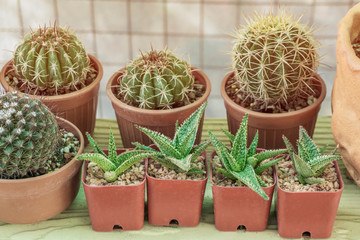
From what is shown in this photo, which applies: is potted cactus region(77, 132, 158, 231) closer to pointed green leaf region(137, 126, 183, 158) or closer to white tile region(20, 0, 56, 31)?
pointed green leaf region(137, 126, 183, 158)

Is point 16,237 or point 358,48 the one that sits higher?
point 358,48

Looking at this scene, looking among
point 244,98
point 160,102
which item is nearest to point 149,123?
point 160,102

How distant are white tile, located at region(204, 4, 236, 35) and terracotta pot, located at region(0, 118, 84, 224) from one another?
894mm

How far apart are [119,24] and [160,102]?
727 millimetres

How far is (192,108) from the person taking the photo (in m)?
1.58

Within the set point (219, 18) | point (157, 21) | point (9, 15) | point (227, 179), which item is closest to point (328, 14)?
point (219, 18)

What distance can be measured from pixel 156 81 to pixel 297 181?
1.58ft

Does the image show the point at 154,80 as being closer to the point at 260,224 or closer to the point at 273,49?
the point at 273,49

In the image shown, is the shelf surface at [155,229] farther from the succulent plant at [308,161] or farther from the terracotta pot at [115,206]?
the succulent plant at [308,161]

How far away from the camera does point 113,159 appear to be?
1.43m

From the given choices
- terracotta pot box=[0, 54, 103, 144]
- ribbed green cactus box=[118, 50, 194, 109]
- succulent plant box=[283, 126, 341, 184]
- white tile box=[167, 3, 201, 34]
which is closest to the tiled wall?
white tile box=[167, 3, 201, 34]

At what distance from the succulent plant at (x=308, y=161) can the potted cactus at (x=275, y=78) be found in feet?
0.56

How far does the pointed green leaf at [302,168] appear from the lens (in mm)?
1329

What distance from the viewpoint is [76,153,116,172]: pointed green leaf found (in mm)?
1357
